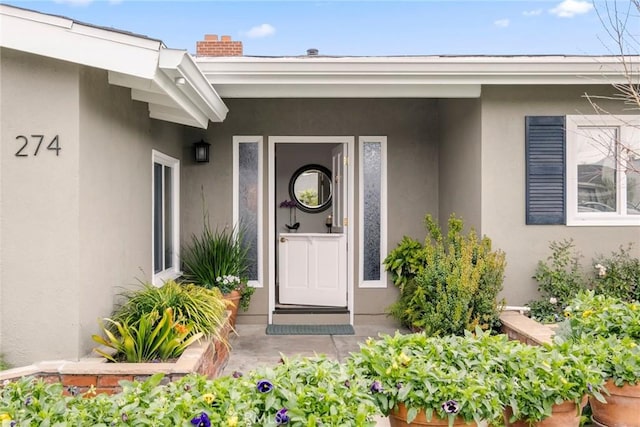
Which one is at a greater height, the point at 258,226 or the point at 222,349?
the point at 258,226

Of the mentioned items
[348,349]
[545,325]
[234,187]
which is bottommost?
Answer: [348,349]

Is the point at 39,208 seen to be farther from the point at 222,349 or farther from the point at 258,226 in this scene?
the point at 258,226

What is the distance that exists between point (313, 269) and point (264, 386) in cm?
453

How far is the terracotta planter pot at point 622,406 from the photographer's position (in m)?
2.73

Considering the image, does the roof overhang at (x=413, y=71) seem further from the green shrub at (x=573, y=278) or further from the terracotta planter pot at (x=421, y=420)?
the terracotta planter pot at (x=421, y=420)

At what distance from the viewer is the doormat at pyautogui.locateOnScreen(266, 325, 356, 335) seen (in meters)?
5.77

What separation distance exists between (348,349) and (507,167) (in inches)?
94.9

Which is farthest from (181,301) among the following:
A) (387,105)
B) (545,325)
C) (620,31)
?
(620,31)

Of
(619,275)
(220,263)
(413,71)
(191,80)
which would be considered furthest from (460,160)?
(191,80)

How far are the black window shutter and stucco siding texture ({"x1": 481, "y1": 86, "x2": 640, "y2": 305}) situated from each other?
0.23 ft

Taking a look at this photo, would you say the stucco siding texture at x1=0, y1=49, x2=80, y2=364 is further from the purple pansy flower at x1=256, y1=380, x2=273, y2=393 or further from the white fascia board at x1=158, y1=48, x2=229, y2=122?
the purple pansy flower at x1=256, y1=380, x2=273, y2=393

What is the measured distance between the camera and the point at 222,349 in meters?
4.57

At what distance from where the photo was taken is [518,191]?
4910 millimetres

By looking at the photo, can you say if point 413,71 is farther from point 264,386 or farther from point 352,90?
point 264,386
